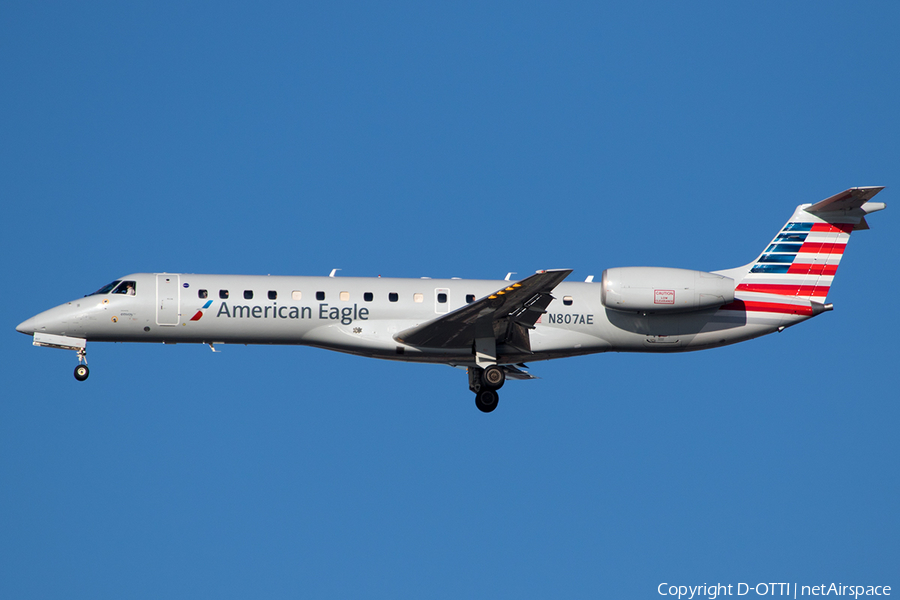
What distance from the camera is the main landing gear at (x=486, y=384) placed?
23406 mm

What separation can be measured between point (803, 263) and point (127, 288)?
55.8 ft

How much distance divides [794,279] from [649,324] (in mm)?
4045

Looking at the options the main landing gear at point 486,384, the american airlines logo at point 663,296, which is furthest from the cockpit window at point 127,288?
the american airlines logo at point 663,296

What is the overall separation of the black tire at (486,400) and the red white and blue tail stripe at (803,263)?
6364 mm

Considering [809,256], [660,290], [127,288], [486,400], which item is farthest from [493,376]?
[127,288]

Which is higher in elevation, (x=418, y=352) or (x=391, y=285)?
(x=391, y=285)

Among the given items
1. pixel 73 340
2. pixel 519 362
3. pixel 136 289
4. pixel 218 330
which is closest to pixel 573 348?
pixel 519 362

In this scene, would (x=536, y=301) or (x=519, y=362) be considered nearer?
(x=536, y=301)

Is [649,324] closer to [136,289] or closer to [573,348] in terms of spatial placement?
[573,348]

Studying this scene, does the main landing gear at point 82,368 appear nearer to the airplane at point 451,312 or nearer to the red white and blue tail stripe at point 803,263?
the airplane at point 451,312

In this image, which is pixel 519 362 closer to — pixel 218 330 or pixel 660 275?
pixel 660 275

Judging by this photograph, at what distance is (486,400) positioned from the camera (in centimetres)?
2427

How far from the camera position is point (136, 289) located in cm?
2339

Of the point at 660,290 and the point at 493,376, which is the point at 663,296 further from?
the point at 493,376
